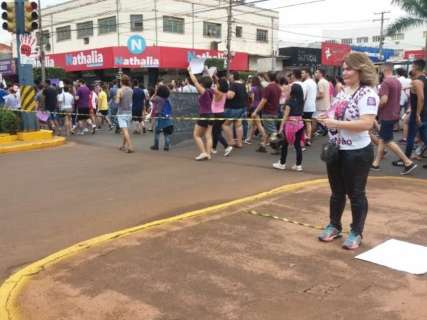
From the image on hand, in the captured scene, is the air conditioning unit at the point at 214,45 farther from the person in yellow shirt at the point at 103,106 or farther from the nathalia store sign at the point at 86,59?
the person in yellow shirt at the point at 103,106

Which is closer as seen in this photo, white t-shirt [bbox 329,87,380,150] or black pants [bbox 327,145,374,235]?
white t-shirt [bbox 329,87,380,150]

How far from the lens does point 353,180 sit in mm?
4719

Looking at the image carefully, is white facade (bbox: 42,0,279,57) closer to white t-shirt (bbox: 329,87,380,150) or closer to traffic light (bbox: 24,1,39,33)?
traffic light (bbox: 24,1,39,33)

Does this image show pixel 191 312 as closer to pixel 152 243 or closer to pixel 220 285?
pixel 220 285

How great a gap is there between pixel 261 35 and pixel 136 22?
15069mm

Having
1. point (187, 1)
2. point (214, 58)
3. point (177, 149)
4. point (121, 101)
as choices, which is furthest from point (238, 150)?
point (187, 1)

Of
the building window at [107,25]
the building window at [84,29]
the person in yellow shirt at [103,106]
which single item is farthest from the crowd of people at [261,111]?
the building window at [84,29]

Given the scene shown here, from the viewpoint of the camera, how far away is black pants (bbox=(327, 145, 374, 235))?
4652 mm

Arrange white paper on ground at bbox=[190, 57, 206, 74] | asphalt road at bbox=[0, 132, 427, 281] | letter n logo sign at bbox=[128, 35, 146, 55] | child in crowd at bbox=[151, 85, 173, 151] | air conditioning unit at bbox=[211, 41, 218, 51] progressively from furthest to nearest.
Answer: air conditioning unit at bbox=[211, 41, 218, 51], letter n logo sign at bbox=[128, 35, 146, 55], child in crowd at bbox=[151, 85, 173, 151], white paper on ground at bbox=[190, 57, 206, 74], asphalt road at bbox=[0, 132, 427, 281]

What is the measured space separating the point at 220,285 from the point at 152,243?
119 cm

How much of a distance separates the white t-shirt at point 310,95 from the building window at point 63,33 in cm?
4222

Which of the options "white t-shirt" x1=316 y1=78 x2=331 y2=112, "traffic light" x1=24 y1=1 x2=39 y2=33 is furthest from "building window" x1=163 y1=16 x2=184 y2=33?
"white t-shirt" x1=316 y1=78 x2=331 y2=112

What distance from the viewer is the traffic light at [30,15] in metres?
13.4

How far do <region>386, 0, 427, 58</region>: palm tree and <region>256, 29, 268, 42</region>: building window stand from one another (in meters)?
24.0
